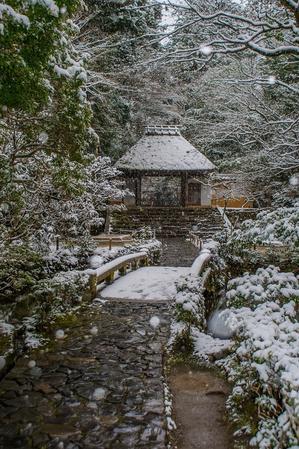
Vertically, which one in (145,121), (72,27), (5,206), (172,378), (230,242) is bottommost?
(172,378)

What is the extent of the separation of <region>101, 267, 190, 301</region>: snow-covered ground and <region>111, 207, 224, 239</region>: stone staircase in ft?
37.3

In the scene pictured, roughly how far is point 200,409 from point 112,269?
6233 mm

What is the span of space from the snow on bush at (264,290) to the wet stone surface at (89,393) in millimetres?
1487

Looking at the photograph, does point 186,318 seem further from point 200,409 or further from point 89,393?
point 89,393

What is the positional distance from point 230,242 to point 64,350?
3769 mm

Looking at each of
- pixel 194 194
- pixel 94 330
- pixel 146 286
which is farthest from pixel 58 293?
pixel 194 194

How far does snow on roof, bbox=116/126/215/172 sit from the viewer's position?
89.5ft

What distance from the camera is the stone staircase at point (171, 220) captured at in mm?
24766

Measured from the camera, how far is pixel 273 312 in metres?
5.21

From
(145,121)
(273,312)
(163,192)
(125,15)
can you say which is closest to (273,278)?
(273,312)

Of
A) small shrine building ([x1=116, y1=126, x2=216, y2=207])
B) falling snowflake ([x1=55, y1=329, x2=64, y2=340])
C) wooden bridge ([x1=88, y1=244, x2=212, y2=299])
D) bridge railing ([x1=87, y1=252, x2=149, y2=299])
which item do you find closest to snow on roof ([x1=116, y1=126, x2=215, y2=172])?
small shrine building ([x1=116, y1=126, x2=216, y2=207])

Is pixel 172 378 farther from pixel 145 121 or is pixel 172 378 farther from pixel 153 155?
pixel 145 121

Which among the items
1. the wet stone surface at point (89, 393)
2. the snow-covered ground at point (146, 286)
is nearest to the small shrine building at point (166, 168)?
the snow-covered ground at point (146, 286)

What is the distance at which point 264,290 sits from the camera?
19.4 feet
